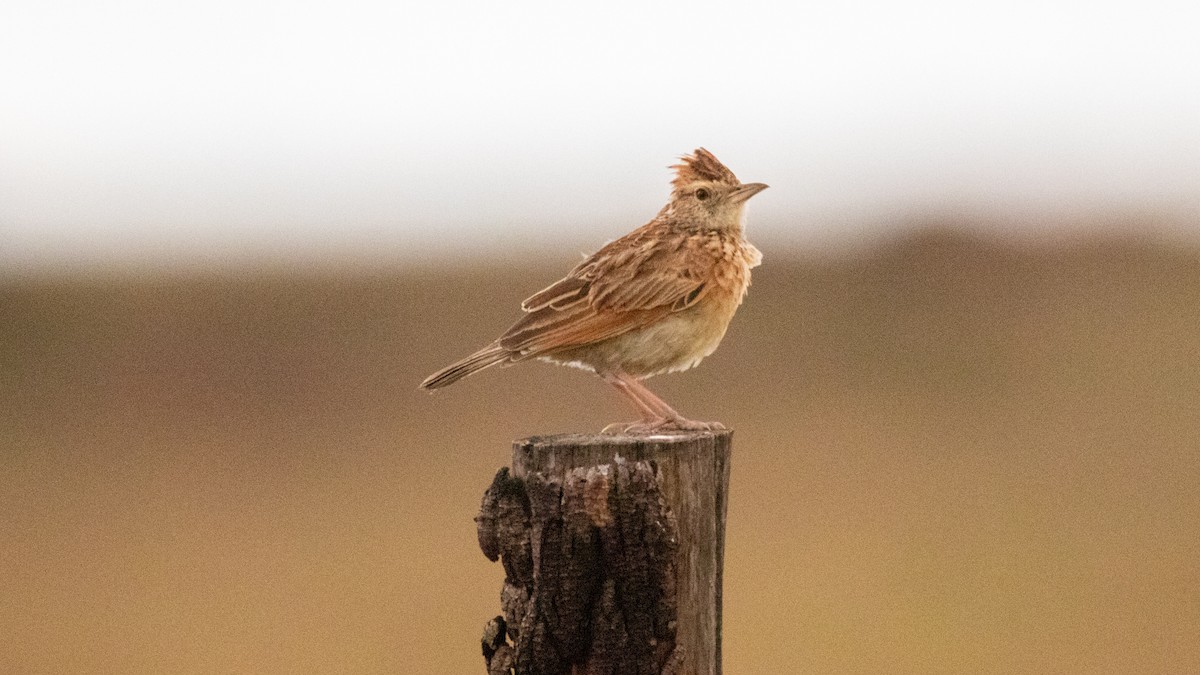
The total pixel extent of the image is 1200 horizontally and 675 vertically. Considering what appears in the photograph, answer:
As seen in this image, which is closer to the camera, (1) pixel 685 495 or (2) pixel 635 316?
(1) pixel 685 495

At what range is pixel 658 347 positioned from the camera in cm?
643

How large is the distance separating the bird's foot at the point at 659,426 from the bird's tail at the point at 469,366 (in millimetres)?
627

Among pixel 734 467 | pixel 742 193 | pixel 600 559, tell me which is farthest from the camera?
pixel 734 467

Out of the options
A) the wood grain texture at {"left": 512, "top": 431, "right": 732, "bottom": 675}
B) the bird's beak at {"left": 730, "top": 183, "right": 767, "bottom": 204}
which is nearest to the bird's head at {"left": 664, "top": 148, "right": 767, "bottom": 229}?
the bird's beak at {"left": 730, "top": 183, "right": 767, "bottom": 204}

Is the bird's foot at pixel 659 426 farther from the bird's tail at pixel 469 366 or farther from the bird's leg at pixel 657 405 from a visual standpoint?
the bird's tail at pixel 469 366

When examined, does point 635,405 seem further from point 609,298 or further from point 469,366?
point 469,366

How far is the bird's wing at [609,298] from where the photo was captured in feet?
20.4

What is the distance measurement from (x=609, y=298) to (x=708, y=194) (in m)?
1.17

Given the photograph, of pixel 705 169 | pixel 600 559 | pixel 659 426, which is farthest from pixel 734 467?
→ pixel 600 559

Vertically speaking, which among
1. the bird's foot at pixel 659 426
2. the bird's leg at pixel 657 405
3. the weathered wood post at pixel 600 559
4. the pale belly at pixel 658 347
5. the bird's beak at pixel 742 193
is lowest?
the weathered wood post at pixel 600 559

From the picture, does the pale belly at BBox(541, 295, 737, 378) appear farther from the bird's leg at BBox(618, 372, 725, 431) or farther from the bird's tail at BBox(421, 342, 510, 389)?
the bird's tail at BBox(421, 342, 510, 389)

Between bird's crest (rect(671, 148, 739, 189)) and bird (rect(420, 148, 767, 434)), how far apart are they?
0.45 meters

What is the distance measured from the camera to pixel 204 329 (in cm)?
2011

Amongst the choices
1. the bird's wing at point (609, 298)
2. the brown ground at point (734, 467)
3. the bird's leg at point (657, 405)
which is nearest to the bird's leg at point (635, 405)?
the bird's leg at point (657, 405)
